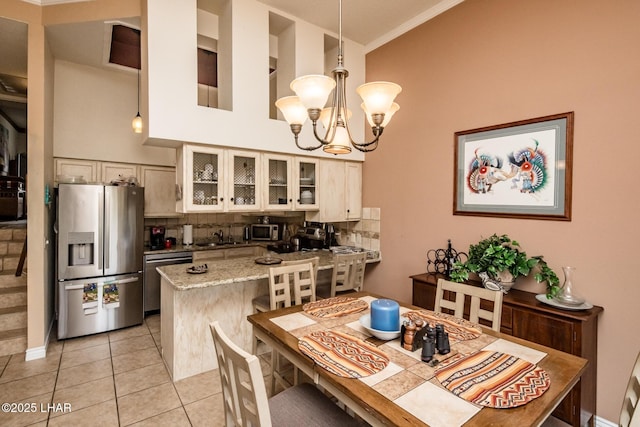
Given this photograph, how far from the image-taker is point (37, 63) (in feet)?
9.24

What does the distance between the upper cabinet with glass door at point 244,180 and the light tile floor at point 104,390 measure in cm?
149

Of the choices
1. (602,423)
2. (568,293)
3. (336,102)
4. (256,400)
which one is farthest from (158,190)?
(602,423)

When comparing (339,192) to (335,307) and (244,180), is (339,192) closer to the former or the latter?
(244,180)

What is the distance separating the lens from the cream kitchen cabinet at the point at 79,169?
12.5ft

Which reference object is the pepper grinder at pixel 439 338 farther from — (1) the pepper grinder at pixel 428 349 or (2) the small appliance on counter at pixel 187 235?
(2) the small appliance on counter at pixel 187 235

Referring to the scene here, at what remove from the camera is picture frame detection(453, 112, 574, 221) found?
7.32 feet

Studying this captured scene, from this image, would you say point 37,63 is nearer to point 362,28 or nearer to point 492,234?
point 362,28

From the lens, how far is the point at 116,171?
4180mm

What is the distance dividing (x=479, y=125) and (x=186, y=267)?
9.43 ft

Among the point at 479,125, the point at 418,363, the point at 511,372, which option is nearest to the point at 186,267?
the point at 418,363

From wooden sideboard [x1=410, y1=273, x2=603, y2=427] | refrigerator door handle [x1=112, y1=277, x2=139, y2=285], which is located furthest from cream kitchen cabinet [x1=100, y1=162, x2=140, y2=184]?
wooden sideboard [x1=410, y1=273, x2=603, y2=427]

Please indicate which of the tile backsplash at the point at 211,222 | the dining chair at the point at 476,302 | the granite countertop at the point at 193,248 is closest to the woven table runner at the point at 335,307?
the dining chair at the point at 476,302

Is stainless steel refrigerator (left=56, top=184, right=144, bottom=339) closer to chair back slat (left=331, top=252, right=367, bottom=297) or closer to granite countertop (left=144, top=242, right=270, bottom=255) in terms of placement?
granite countertop (left=144, top=242, right=270, bottom=255)

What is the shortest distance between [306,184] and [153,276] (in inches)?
93.1
